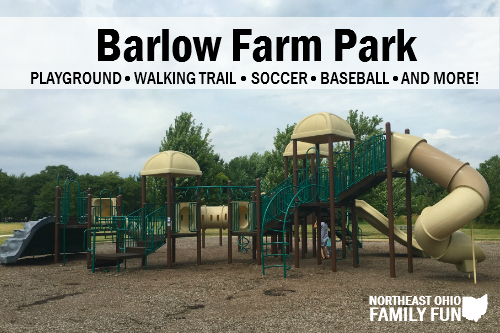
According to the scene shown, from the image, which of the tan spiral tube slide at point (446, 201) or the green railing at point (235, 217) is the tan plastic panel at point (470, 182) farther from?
the green railing at point (235, 217)

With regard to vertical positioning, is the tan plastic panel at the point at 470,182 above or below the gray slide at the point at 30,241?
above

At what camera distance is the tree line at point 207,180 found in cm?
3416

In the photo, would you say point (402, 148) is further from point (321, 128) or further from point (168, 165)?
point (168, 165)

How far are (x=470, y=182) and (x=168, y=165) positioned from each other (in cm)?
931

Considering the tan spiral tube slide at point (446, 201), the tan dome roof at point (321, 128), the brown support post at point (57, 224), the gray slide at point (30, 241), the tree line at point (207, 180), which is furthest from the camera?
the tree line at point (207, 180)

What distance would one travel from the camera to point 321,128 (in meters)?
13.8

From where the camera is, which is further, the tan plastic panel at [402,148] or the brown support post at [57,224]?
the brown support post at [57,224]

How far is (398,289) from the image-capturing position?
10398mm

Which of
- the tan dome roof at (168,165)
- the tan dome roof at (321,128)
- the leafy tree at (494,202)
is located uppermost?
the tan dome roof at (321,128)

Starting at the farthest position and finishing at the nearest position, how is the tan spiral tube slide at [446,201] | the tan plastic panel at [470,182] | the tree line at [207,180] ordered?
the tree line at [207,180] → the tan plastic panel at [470,182] → the tan spiral tube slide at [446,201]

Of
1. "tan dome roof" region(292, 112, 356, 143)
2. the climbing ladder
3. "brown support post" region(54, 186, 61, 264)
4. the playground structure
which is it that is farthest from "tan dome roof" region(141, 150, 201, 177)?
"tan dome roof" region(292, 112, 356, 143)

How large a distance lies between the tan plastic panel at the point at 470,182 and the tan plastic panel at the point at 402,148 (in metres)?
Result: 1.37

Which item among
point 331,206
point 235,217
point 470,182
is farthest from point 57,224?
point 470,182

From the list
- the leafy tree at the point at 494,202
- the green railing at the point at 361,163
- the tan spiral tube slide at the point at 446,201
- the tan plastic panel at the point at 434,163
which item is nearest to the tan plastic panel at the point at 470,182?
the tan spiral tube slide at the point at 446,201
